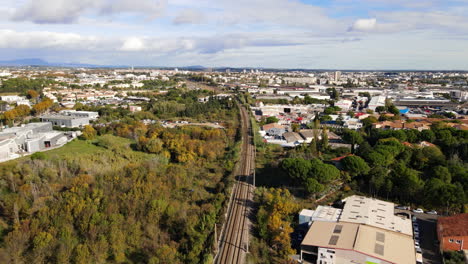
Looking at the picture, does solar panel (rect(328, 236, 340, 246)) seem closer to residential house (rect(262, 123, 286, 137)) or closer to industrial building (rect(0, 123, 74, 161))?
residential house (rect(262, 123, 286, 137))

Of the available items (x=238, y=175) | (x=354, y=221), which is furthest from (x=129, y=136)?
(x=354, y=221)

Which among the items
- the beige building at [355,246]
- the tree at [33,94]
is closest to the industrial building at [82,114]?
the tree at [33,94]

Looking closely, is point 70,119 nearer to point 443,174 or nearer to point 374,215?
point 374,215

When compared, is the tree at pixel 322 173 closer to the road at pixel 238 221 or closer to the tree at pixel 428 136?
the road at pixel 238 221

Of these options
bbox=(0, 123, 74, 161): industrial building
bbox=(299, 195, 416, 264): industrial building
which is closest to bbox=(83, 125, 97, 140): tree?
bbox=(0, 123, 74, 161): industrial building

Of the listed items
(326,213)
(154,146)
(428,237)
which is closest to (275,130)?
(154,146)
